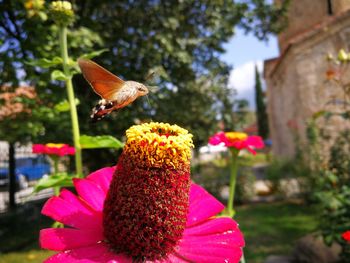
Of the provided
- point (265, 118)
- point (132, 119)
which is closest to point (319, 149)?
point (132, 119)

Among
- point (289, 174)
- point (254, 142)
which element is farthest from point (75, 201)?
point (289, 174)

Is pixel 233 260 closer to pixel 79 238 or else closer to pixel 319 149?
→ pixel 79 238

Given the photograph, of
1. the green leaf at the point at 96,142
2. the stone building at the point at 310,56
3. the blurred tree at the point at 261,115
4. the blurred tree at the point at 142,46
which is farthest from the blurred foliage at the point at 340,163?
the blurred tree at the point at 261,115

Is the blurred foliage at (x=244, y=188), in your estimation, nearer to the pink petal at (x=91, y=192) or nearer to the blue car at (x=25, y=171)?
the blue car at (x=25, y=171)

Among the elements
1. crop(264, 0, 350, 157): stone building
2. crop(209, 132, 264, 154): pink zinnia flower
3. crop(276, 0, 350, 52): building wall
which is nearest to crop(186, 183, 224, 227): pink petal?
crop(209, 132, 264, 154): pink zinnia flower

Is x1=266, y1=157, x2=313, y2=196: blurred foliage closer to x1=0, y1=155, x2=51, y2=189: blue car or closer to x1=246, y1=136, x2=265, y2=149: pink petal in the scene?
x1=0, y1=155, x2=51, y2=189: blue car

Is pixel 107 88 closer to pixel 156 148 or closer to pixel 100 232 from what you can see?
pixel 156 148
